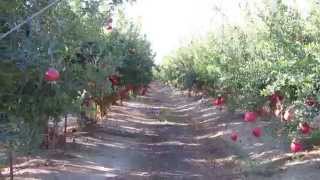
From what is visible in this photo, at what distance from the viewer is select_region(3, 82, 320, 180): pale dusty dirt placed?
432 inches

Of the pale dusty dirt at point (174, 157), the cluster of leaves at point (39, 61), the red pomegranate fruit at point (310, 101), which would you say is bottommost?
the pale dusty dirt at point (174, 157)

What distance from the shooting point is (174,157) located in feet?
46.0

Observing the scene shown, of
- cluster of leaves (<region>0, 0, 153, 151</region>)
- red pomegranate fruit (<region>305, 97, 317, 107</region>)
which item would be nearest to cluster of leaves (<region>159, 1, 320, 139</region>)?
red pomegranate fruit (<region>305, 97, 317, 107</region>)

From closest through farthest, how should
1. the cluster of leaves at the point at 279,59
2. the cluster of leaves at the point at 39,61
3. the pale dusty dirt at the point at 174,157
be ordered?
the cluster of leaves at the point at 39,61
the cluster of leaves at the point at 279,59
the pale dusty dirt at the point at 174,157

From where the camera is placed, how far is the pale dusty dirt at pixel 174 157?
36.0ft

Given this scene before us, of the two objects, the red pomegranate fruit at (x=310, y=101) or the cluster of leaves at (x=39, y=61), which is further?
the red pomegranate fruit at (x=310, y=101)

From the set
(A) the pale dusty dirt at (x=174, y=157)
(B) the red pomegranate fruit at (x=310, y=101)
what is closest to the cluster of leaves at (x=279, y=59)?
(B) the red pomegranate fruit at (x=310, y=101)

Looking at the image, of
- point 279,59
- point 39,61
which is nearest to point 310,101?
point 279,59

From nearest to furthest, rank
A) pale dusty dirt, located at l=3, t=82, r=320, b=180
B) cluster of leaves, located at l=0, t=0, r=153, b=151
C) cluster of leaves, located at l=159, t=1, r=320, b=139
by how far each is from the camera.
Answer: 1. cluster of leaves, located at l=0, t=0, r=153, b=151
2. cluster of leaves, located at l=159, t=1, r=320, b=139
3. pale dusty dirt, located at l=3, t=82, r=320, b=180

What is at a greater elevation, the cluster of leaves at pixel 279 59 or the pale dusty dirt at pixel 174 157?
the cluster of leaves at pixel 279 59

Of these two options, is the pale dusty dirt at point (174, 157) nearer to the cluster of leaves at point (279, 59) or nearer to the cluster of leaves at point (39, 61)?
the cluster of leaves at point (279, 59)

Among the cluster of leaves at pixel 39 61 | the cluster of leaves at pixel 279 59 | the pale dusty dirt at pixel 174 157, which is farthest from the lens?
the pale dusty dirt at pixel 174 157

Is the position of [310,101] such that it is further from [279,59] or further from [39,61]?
[39,61]

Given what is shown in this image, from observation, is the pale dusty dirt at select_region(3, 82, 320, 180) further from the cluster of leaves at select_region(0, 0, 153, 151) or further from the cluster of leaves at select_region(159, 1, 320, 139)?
the cluster of leaves at select_region(0, 0, 153, 151)
